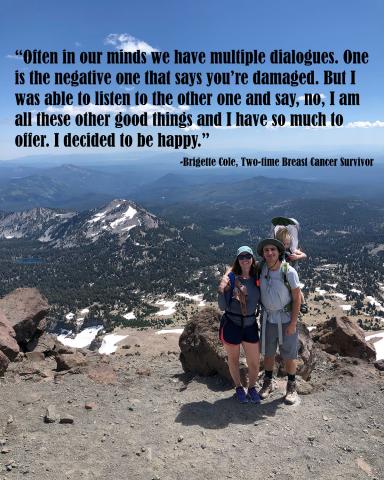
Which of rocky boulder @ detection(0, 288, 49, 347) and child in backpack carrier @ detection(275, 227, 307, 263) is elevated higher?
child in backpack carrier @ detection(275, 227, 307, 263)

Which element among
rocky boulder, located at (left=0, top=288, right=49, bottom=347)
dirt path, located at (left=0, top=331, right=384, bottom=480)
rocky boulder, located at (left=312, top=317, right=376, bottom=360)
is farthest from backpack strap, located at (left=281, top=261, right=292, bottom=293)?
rocky boulder, located at (left=0, top=288, right=49, bottom=347)

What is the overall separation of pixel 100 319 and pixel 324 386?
193m

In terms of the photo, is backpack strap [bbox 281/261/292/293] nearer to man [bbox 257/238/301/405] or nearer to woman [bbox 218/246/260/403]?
man [bbox 257/238/301/405]

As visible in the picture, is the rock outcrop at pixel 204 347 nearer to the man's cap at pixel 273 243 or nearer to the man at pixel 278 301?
the man at pixel 278 301

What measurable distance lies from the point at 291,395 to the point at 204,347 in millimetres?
4415

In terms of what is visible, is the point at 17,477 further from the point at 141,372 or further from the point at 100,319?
the point at 100,319

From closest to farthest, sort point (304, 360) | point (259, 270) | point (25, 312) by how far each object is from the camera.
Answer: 1. point (259, 270)
2. point (304, 360)
3. point (25, 312)

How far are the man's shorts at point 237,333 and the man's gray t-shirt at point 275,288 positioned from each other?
89 centimetres

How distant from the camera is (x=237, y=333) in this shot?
1235 cm

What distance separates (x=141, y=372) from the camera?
17.3m

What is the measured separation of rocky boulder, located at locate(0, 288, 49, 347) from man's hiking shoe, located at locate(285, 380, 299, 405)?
15342 millimetres

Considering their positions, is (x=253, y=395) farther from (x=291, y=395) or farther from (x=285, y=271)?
(x=285, y=271)

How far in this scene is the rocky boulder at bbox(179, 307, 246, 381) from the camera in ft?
51.6

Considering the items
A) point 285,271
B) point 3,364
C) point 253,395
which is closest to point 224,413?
point 253,395
